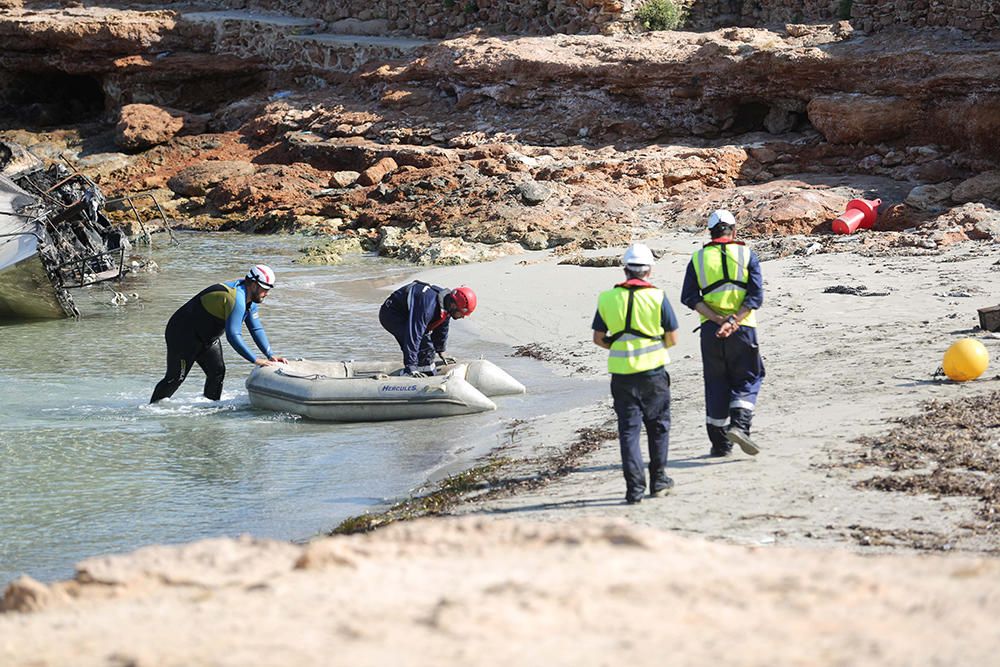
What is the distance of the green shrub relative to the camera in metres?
26.2

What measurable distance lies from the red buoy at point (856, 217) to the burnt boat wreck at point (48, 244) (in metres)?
10.7

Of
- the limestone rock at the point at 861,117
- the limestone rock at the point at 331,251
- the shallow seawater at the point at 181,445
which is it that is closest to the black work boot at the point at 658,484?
the shallow seawater at the point at 181,445

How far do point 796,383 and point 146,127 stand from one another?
24003mm

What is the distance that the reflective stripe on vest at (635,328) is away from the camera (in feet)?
22.7

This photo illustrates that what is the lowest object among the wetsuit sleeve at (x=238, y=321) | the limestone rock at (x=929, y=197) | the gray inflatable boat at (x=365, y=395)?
the gray inflatable boat at (x=365, y=395)

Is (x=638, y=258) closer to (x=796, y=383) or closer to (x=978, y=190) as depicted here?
(x=796, y=383)

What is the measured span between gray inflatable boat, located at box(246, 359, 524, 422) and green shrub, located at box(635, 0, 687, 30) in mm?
17203

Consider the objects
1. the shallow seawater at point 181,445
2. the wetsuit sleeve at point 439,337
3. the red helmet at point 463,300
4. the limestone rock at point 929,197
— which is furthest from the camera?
the limestone rock at point 929,197

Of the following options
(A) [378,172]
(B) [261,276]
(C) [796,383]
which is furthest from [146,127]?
(C) [796,383]

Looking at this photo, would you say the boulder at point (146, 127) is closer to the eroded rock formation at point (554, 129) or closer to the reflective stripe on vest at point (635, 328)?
the eroded rock formation at point (554, 129)

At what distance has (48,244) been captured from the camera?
16.2 meters

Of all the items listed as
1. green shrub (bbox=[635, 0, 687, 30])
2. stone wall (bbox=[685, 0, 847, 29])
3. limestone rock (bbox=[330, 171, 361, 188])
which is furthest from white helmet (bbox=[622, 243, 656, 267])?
green shrub (bbox=[635, 0, 687, 30])

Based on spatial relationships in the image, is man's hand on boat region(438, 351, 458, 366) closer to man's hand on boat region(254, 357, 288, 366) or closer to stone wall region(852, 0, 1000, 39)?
man's hand on boat region(254, 357, 288, 366)

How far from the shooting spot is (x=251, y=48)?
33031 millimetres
